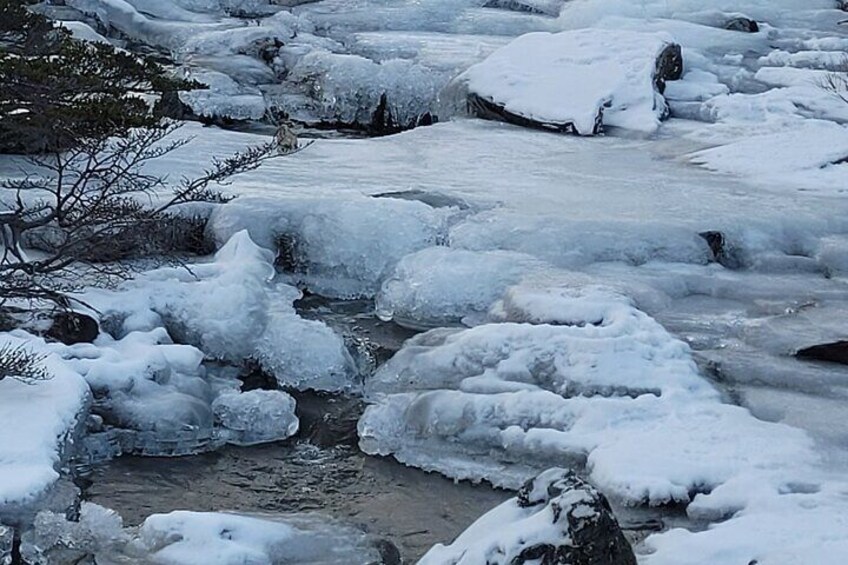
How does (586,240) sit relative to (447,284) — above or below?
above


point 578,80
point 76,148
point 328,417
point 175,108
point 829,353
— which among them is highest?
point 76,148

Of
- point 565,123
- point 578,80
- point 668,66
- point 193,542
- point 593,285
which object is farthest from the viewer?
point 668,66

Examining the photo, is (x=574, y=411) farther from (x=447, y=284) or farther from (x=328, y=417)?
(x=447, y=284)

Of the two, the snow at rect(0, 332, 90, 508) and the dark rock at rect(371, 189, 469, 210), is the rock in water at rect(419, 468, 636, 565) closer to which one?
the snow at rect(0, 332, 90, 508)

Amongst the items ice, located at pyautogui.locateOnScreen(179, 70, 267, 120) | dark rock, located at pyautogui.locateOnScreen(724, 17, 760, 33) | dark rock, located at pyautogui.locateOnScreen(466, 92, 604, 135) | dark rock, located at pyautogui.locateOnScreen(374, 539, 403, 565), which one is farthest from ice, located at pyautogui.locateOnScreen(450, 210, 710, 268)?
dark rock, located at pyautogui.locateOnScreen(724, 17, 760, 33)

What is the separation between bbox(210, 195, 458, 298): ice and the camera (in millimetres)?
8297

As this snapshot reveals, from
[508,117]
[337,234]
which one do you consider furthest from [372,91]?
[337,234]

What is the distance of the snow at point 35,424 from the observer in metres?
4.75

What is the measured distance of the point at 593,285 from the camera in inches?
296

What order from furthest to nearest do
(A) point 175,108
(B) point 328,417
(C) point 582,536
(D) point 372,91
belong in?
(D) point 372,91 < (A) point 175,108 < (B) point 328,417 < (C) point 582,536

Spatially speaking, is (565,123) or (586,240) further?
(565,123)

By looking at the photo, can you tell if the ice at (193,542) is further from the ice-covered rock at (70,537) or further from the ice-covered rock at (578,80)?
the ice-covered rock at (578,80)

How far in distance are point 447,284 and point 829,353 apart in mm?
2315

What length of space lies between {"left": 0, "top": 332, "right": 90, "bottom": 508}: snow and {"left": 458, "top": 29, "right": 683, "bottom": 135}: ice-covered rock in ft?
23.9
